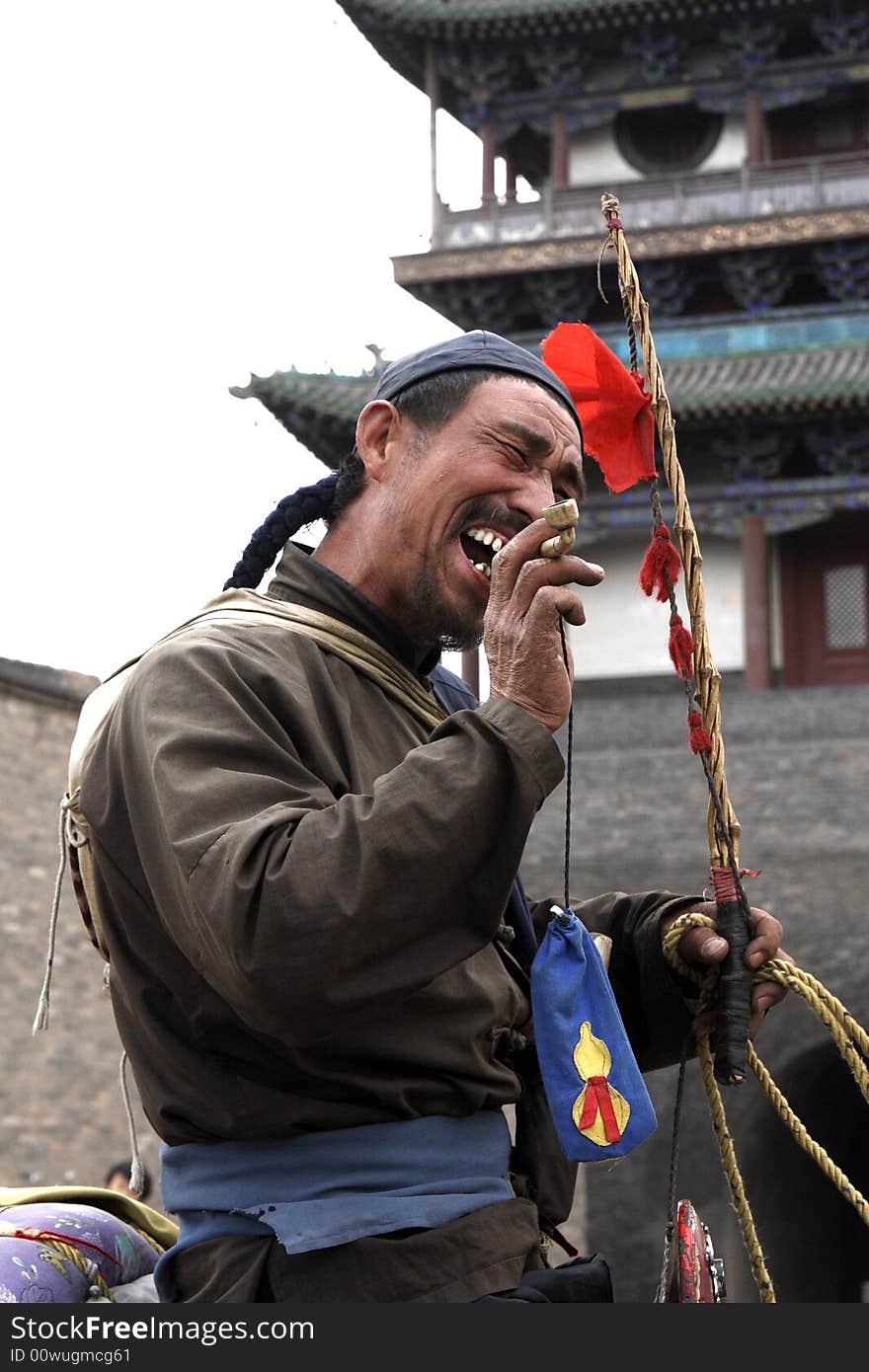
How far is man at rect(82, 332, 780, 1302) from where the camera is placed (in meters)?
1.72

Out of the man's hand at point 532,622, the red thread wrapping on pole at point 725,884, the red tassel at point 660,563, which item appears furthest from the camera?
the red tassel at point 660,563

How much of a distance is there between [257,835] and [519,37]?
56.1 feet

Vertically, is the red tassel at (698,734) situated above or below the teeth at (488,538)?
below

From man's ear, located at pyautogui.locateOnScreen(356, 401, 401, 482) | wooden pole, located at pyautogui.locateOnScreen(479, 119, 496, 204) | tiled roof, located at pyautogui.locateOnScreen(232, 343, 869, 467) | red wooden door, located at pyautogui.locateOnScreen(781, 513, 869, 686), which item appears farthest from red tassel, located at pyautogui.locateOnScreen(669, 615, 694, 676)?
wooden pole, located at pyautogui.locateOnScreen(479, 119, 496, 204)

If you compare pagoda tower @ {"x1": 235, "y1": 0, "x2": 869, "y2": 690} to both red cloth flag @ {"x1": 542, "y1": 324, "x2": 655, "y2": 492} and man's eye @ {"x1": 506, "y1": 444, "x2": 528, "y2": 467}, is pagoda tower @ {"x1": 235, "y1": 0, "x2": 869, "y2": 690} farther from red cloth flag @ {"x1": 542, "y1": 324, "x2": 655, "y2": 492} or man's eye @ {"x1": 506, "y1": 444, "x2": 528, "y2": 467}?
man's eye @ {"x1": 506, "y1": 444, "x2": 528, "y2": 467}

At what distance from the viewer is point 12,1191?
8.41ft

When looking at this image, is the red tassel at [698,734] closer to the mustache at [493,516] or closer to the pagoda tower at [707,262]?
the mustache at [493,516]

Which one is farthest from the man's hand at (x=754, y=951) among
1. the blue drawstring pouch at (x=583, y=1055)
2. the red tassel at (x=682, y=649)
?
the red tassel at (x=682, y=649)

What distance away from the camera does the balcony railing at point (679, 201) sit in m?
16.5

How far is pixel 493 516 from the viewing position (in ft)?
7.10

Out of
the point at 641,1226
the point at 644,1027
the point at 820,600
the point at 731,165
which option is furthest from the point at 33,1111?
the point at 644,1027

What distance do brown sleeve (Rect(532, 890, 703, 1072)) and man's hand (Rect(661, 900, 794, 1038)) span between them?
75 mm

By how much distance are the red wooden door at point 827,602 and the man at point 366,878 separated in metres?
14.1

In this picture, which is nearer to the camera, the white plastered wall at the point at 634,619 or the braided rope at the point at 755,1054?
the braided rope at the point at 755,1054
